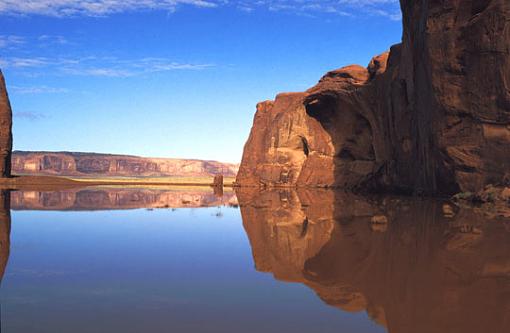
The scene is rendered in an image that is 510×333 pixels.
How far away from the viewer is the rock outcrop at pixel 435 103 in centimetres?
2166

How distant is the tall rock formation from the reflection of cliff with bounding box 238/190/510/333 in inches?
2173

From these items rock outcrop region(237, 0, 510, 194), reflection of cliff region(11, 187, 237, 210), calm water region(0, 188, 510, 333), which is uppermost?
rock outcrop region(237, 0, 510, 194)

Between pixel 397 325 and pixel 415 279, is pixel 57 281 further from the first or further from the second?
pixel 415 279

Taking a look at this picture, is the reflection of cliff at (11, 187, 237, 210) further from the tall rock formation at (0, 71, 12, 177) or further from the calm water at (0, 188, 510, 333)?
the tall rock formation at (0, 71, 12, 177)

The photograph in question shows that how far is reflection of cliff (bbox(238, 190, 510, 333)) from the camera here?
468 cm

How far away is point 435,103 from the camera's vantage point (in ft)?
80.8

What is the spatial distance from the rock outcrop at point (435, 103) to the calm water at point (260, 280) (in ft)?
37.5

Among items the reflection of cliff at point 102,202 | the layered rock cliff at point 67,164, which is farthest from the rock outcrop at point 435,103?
the layered rock cliff at point 67,164

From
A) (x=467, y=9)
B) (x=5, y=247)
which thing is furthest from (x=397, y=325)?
(x=467, y=9)

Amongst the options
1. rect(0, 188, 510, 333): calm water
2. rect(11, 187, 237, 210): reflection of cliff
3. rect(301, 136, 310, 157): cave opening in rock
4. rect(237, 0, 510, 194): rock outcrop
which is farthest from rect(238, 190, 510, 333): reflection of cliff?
rect(301, 136, 310, 157): cave opening in rock

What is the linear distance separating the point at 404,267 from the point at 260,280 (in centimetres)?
227

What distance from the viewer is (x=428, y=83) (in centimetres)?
2589

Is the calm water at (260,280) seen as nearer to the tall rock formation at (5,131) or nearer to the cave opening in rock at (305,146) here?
the cave opening in rock at (305,146)

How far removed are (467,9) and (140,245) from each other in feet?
70.6
